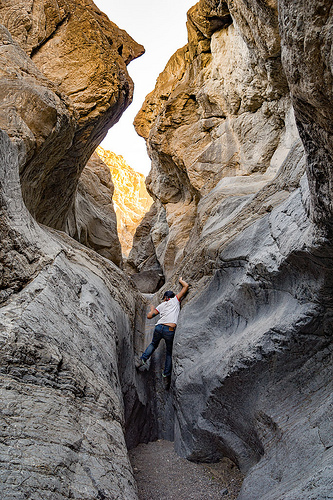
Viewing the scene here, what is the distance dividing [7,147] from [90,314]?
3411 mm

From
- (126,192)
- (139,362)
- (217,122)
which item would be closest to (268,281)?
(139,362)

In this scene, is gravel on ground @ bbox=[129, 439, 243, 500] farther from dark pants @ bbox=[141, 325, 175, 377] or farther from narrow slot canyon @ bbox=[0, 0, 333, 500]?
dark pants @ bbox=[141, 325, 175, 377]

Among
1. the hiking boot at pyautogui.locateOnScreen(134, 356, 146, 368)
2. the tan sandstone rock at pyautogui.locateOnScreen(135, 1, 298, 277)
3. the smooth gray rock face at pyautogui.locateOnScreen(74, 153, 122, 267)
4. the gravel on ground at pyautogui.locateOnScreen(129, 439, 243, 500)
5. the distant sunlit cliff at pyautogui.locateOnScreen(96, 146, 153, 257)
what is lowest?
the gravel on ground at pyautogui.locateOnScreen(129, 439, 243, 500)

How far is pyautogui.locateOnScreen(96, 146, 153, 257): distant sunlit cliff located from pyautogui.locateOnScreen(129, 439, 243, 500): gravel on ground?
5379 cm

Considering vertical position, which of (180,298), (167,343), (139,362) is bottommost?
(139,362)

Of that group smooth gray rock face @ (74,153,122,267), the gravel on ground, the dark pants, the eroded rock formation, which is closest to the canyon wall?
the gravel on ground

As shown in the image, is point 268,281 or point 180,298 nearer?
point 268,281

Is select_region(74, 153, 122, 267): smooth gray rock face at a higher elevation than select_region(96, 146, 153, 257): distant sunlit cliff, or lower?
lower

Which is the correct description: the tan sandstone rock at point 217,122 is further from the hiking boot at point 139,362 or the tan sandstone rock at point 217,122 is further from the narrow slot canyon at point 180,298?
the hiking boot at point 139,362

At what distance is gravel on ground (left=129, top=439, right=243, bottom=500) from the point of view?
5543 mm

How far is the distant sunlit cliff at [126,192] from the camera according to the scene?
64562 mm

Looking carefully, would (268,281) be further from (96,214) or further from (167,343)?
(96,214)

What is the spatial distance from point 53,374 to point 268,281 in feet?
12.2

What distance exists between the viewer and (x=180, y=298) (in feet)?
31.8
